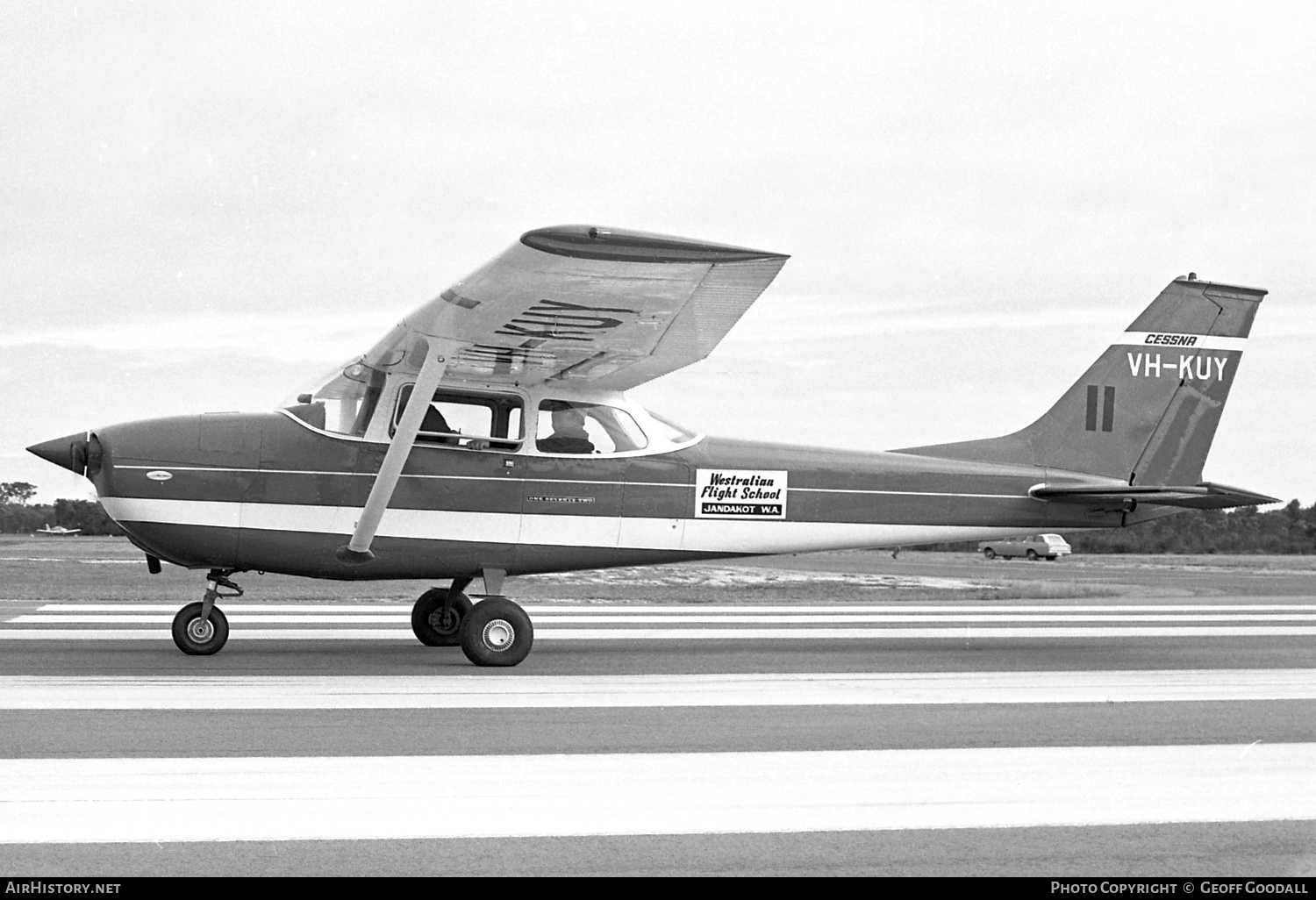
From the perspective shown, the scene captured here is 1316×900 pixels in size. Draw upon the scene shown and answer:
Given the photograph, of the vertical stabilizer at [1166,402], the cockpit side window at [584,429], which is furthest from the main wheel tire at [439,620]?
the vertical stabilizer at [1166,402]

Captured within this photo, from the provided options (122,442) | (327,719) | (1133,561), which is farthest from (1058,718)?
(1133,561)

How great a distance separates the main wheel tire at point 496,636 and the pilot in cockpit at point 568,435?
1.35 meters

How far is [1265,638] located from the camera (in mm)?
12367

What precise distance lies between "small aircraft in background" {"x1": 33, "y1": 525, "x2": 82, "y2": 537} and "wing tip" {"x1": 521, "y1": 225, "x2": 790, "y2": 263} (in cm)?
8039

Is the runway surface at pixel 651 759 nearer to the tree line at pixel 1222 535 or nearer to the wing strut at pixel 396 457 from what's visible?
the wing strut at pixel 396 457

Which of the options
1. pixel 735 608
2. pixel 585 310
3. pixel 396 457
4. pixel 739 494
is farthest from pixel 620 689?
pixel 735 608

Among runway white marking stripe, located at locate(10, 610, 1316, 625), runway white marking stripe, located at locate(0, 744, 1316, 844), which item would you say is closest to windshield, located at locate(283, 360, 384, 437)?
runway white marking stripe, located at locate(10, 610, 1316, 625)

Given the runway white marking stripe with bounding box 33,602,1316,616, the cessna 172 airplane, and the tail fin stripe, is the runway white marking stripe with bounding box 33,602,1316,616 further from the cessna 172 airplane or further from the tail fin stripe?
the tail fin stripe

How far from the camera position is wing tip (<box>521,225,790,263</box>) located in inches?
269

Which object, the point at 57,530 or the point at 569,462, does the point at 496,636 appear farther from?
the point at 57,530

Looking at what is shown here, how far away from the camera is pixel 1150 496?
1059cm

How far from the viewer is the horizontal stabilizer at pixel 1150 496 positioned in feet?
34.6

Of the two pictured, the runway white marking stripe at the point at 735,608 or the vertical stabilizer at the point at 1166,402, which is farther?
the runway white marking stripe at the point at 735,608

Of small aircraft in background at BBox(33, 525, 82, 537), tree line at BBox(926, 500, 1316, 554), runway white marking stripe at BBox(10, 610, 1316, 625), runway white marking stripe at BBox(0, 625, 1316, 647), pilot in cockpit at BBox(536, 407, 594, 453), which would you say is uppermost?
pilot in cockpit at BBox(536, 407, 594, 453)
